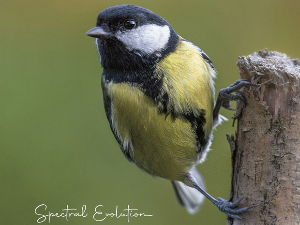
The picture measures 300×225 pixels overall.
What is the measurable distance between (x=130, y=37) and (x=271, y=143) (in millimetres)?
772

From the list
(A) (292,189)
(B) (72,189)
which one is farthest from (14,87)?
(A) (292,189)

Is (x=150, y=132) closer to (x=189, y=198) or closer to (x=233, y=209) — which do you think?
(x=233, y=209)

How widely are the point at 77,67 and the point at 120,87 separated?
1312 millimetres

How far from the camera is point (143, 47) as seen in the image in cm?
172

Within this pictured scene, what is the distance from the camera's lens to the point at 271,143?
4.84ft

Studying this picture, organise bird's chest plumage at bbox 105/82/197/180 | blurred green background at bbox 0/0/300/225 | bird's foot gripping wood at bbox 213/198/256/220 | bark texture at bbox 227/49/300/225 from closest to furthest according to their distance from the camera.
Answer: bark texture at bbox 227/49/300/225
bird's foot gripping wood at bbox 213/198/256/220
bird's chest plumage at bbox 105/82/197/180
blurred green background at bbox 0/0/300/225

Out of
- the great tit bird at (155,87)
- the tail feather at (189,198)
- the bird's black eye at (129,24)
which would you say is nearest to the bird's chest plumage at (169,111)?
the great tit bird at (155,87)

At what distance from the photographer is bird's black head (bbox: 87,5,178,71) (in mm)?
1709

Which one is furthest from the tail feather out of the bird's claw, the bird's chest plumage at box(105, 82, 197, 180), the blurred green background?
the bird's claw

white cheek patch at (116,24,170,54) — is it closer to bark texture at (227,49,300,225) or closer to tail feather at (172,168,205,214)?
bark texture at (227,49,300,225)

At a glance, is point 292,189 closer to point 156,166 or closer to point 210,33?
point 156,166

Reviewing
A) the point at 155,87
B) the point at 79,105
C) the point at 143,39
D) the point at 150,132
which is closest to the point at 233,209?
the point at 150,132

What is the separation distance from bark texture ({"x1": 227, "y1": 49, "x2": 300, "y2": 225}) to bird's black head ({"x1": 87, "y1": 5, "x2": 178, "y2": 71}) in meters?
0.40

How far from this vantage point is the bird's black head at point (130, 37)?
171 centimetres
